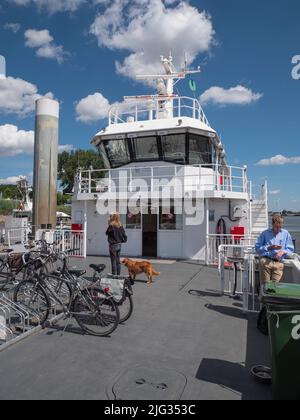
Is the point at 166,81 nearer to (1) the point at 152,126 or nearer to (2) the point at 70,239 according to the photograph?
(1) the point at 152,126

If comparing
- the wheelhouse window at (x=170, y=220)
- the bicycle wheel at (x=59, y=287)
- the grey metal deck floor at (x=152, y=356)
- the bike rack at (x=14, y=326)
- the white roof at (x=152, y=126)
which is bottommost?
the grey metal deck floor at (x=152, y=356)

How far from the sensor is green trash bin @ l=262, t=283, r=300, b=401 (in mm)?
2654

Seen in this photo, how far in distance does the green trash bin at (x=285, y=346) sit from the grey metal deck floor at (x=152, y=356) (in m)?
0.35

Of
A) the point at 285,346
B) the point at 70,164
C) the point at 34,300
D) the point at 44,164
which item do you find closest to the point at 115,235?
the point at 34,300

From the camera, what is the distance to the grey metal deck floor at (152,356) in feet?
10.2

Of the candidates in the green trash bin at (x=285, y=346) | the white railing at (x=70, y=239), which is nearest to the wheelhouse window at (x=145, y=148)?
the white railing at (x=70, y=239)

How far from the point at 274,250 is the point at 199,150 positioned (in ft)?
24.0

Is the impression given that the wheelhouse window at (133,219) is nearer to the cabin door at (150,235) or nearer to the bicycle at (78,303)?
the cabin door at (150,235)

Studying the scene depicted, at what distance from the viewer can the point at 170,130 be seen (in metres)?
11.9

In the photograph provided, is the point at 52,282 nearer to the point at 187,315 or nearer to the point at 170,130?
the point at 187,315

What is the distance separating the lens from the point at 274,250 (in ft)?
17.9

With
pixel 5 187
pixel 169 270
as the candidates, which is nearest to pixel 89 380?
pixel 169 270

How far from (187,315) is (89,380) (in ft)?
8.47
